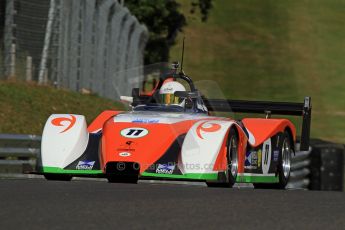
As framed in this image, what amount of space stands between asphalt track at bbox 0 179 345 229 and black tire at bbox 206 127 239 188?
4.47ft

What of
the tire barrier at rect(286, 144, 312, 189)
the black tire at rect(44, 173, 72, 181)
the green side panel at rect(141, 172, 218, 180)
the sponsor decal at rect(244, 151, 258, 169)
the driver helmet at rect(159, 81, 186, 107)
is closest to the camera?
the green side panel at rect(141, 172, 218, 180)

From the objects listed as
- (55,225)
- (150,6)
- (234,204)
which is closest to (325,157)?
(234,204)

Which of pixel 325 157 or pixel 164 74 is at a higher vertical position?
pixel 164 74

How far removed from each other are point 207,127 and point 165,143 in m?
0.46

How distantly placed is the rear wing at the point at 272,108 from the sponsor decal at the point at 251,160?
74 cm

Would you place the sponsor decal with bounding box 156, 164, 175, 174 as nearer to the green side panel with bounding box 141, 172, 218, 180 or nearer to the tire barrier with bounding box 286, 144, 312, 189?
the green side panel with bounding box 141, 172, 218, 180

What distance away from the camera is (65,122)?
11.8 metres

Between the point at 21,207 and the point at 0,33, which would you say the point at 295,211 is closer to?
the point at 21,207

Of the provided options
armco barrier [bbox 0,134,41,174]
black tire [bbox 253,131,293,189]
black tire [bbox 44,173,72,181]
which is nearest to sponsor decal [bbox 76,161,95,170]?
black tire [bbox 44,173,72,181]

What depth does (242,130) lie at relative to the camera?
39.6 feet

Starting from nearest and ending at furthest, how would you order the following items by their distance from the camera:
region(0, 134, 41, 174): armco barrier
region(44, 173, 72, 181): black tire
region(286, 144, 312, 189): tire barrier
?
1. region(44, 173, 72, 181): black tire
2. region(0, 134, 41, 174): armco barrier
3. region(286, 144, 312, 189): tire barrier

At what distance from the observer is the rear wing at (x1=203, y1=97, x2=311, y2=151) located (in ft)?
42.5

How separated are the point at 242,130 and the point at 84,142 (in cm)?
164

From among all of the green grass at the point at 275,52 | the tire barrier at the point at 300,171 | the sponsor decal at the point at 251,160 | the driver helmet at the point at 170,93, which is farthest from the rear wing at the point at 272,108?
the green grass at the point at 275,52
